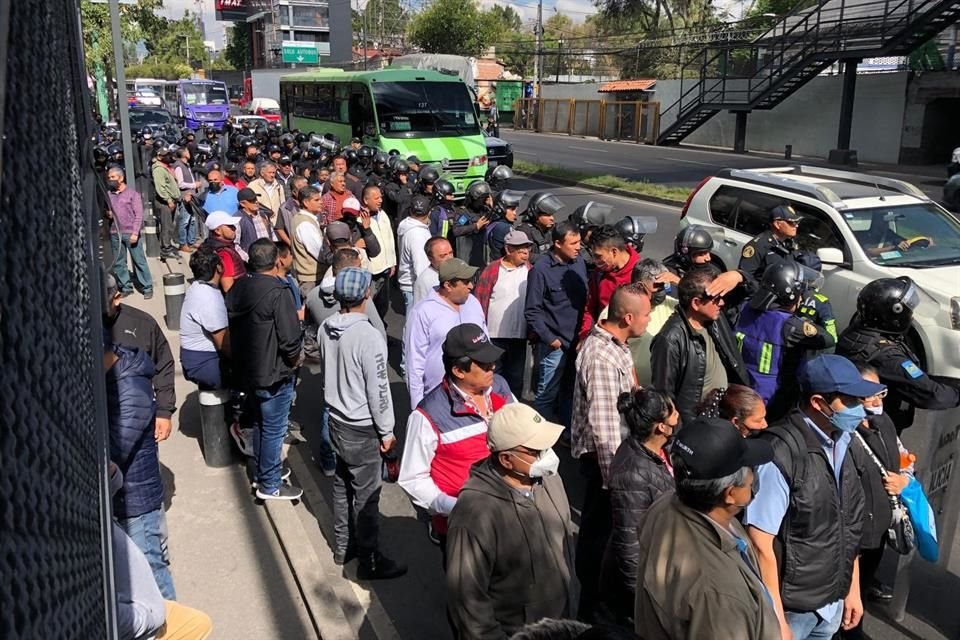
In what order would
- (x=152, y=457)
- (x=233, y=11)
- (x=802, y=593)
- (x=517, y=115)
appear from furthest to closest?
(x=233, y=11) < (x=517, y=115) < (x=152, y=457) < (x=802, y=593)

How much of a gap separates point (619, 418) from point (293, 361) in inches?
92.9

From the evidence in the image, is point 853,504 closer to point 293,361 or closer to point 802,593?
point 802,593

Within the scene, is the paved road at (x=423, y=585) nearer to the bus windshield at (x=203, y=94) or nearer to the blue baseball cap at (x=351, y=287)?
the blue baseball cap at (x=351, y=287)

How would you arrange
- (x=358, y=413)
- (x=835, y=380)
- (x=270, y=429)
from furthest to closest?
(x=270, y=429), (x=358, y=413), (x=835, y=380)

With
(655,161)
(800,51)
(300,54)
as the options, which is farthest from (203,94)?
(300,54)

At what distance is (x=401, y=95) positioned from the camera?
18.9 metres

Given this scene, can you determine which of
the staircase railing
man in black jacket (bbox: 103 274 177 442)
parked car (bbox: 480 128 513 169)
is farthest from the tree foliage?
man in black jacket (bbox: 103 274 177 442)

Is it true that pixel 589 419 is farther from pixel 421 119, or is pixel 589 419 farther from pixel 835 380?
pixel 421 119

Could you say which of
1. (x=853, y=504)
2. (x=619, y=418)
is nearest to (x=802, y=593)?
(x=853, y=504)

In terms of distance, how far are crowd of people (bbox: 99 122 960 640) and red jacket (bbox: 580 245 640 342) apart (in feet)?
0.06

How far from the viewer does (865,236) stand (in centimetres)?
822

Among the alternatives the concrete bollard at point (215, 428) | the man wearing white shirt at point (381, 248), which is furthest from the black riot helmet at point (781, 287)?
the man wearing white shirt at point (381, 248)

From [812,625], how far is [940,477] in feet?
5.01

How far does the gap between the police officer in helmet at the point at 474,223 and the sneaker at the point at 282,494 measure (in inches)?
180
